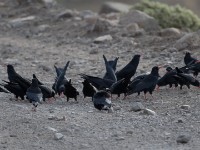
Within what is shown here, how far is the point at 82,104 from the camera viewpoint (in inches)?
516

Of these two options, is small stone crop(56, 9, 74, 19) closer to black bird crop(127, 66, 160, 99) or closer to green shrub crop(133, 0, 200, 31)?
green shrub crop(133, 0, 200, 31)

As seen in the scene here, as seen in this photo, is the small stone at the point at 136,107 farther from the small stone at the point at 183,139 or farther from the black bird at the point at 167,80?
the small stone at the point at 183,139

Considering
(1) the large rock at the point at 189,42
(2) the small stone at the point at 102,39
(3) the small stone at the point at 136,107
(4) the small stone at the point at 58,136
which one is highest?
(1) the large rock at the point at 189,42

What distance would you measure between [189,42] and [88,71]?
2.82 metres

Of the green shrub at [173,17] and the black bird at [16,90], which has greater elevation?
the green shrub at [173,17]

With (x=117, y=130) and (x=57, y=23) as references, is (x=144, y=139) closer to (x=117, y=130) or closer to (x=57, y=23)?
(x=117, y=130)

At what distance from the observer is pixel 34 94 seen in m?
12.5

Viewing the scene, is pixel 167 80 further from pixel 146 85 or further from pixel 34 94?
pixel 34 94

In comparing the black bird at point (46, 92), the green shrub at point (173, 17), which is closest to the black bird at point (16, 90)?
the black bird at point (46, 92)

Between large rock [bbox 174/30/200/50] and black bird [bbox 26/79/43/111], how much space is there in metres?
6.22

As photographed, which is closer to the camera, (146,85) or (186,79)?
(146,85)

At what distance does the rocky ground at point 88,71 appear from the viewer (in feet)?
34.2

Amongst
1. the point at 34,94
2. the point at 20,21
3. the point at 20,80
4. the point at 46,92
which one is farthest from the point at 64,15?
the point at 34,94

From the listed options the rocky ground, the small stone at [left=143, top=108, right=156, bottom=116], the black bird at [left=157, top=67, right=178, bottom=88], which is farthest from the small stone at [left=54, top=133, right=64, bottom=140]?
the black bird at [left=157, top=67, right=178, bottom=88]
